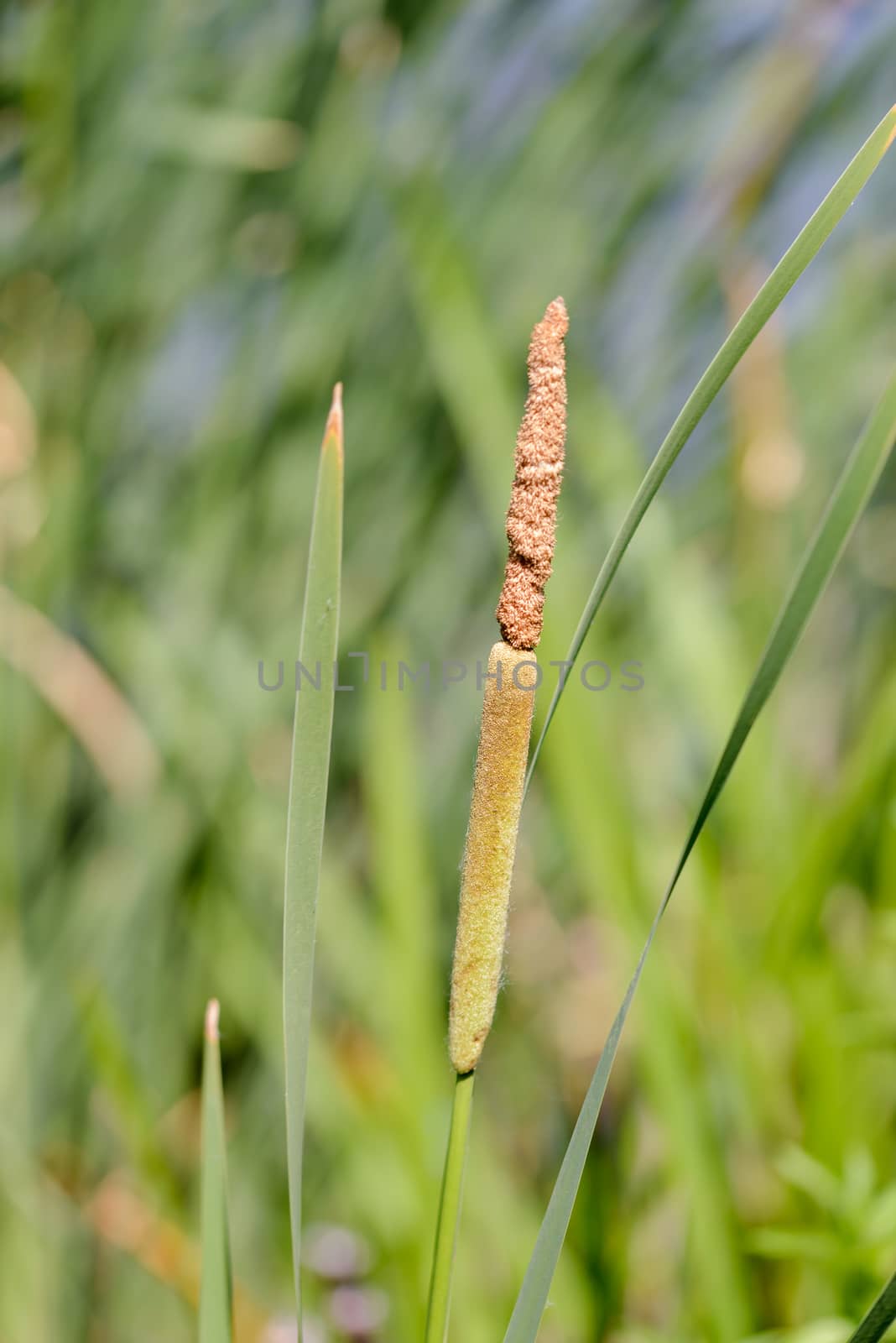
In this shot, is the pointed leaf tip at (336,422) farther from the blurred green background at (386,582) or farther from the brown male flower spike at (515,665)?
the blurred green background at (386,582)

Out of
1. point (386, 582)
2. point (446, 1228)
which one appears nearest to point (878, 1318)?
point (446, 1228)

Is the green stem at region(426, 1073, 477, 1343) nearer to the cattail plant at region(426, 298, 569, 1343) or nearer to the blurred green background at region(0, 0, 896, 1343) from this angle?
the cattail plant at region(426, 298, 569, 1343)

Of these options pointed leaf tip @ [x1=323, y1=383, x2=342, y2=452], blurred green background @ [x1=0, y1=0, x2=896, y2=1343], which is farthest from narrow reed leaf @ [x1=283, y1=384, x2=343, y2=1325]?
blurred green background @ [x1=0, y1=0, x2=896, y2=1343]

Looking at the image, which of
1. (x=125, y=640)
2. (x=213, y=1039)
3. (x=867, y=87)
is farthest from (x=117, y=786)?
(x=867, y=87)

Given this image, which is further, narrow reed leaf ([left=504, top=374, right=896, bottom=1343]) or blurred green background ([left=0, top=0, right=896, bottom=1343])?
blurred green background ([left=0, top=0, right=896, bottom=1343])

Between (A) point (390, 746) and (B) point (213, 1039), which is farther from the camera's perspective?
(A) point (390, 746)

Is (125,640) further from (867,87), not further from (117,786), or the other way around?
(867,87)

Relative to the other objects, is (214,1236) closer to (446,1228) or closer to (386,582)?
(446,1228)
